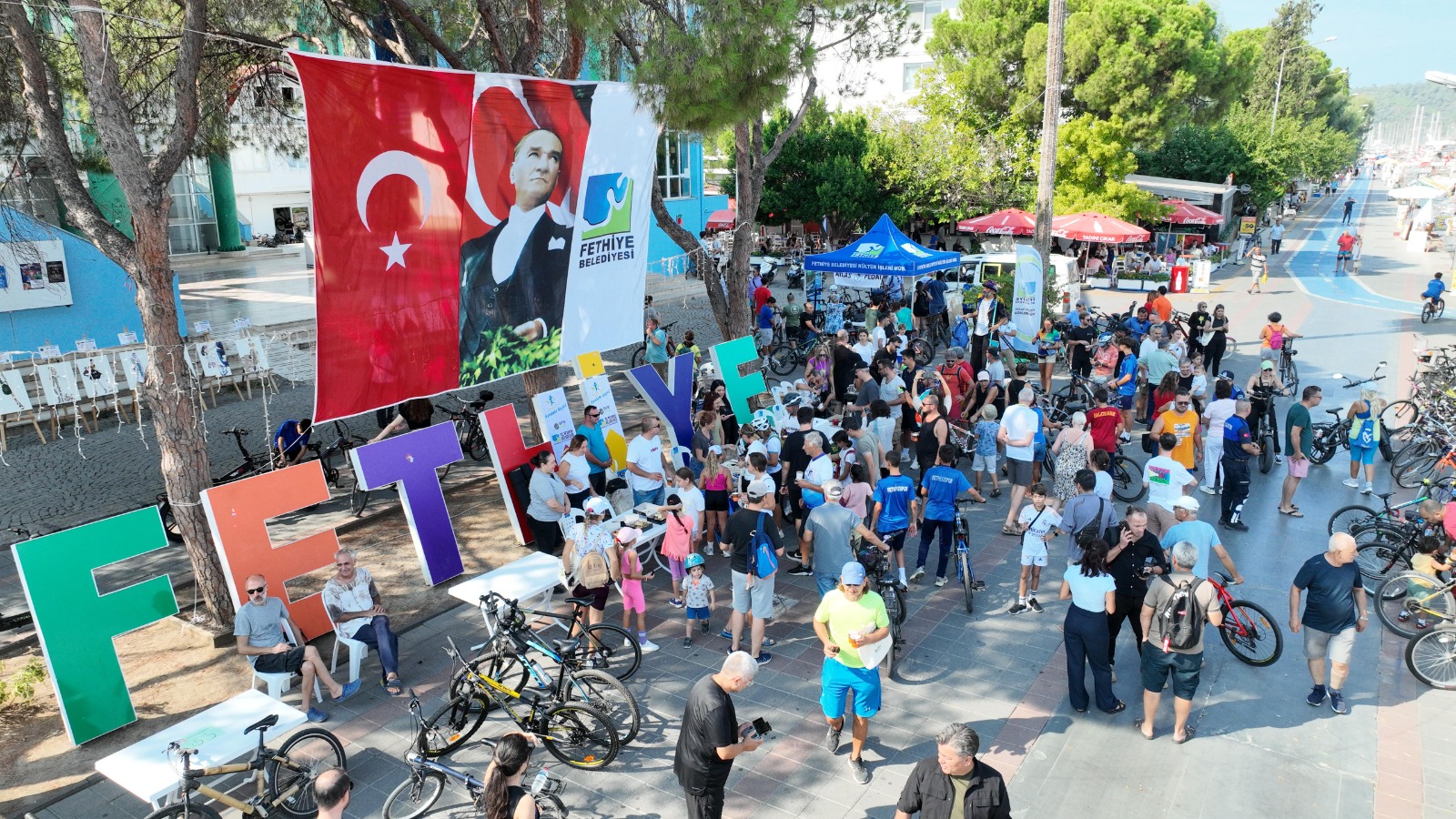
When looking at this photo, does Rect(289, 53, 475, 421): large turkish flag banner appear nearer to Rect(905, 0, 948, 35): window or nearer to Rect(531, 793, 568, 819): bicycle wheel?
Rect(531, 793, 568, 819): bicycle wheel

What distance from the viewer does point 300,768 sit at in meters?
6.01

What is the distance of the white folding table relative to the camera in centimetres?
567

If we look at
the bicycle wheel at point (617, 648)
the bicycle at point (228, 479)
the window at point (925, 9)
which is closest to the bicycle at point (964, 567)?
the bicycle wheel at point (617, 648)

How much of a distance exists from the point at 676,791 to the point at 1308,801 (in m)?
4.34

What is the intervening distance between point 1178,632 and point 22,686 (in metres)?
9.16

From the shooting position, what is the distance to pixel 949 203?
35812 millimetres

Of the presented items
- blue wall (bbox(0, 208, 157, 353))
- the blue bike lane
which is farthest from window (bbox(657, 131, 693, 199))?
the blue bike lane

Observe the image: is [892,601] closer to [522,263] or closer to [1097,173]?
[522,263]

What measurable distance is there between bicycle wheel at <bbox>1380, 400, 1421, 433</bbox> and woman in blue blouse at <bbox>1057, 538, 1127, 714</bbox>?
982 centimetres

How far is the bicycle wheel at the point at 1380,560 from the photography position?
30.3 ft

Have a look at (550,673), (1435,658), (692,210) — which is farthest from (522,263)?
(692,210)

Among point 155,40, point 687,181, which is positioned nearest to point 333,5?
point 155,40

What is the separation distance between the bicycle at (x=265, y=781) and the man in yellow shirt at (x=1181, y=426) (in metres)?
9.58

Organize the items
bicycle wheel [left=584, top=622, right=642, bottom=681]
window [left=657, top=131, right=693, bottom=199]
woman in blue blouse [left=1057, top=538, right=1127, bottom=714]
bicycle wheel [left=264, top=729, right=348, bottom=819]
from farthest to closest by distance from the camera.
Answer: window [left=657, top=131, right=693, bottom=199] < bicycle wheel [left=584, top=622, right=642, bottom=681] < woman in blue blouse [left=1057, top=538, right=1127, bottom=714] < bicycle wheel [left=264, top=729, right=348, bottom=819]
